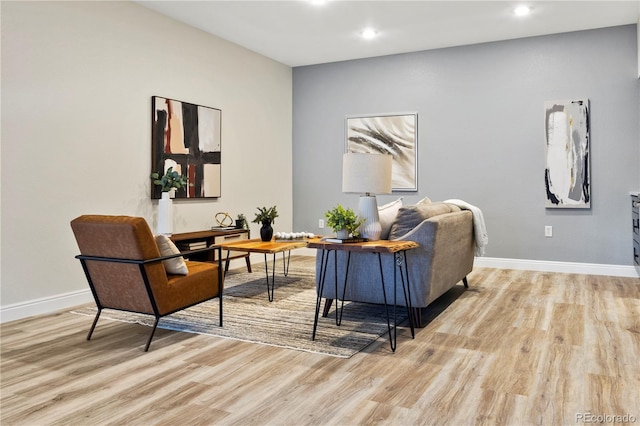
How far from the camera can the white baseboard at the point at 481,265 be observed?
3.59 metres

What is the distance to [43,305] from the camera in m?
3.76

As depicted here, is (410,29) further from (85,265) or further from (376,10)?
(85,265)

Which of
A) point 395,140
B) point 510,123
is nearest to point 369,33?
point 395,140

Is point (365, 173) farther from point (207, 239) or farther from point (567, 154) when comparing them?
point (567, 154)

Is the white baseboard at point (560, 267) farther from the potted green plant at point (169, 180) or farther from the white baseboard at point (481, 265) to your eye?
the potted green plant at point (169, 180)

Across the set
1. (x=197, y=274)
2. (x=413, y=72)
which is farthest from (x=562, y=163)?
(x=197, y=274)

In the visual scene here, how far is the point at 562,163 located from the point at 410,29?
220 cm

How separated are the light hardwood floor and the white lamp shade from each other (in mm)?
971

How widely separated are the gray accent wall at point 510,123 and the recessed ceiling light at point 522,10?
2.77ft

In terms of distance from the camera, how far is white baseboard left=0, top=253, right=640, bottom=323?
11.8 ft

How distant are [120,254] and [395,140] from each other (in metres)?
4.20

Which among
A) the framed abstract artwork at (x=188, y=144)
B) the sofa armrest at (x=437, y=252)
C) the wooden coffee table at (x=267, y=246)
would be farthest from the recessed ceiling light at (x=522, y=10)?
the framed abstract artwork at (x=188, y=144)

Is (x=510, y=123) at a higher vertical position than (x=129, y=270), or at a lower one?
higher

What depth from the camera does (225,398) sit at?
7.24 ft
